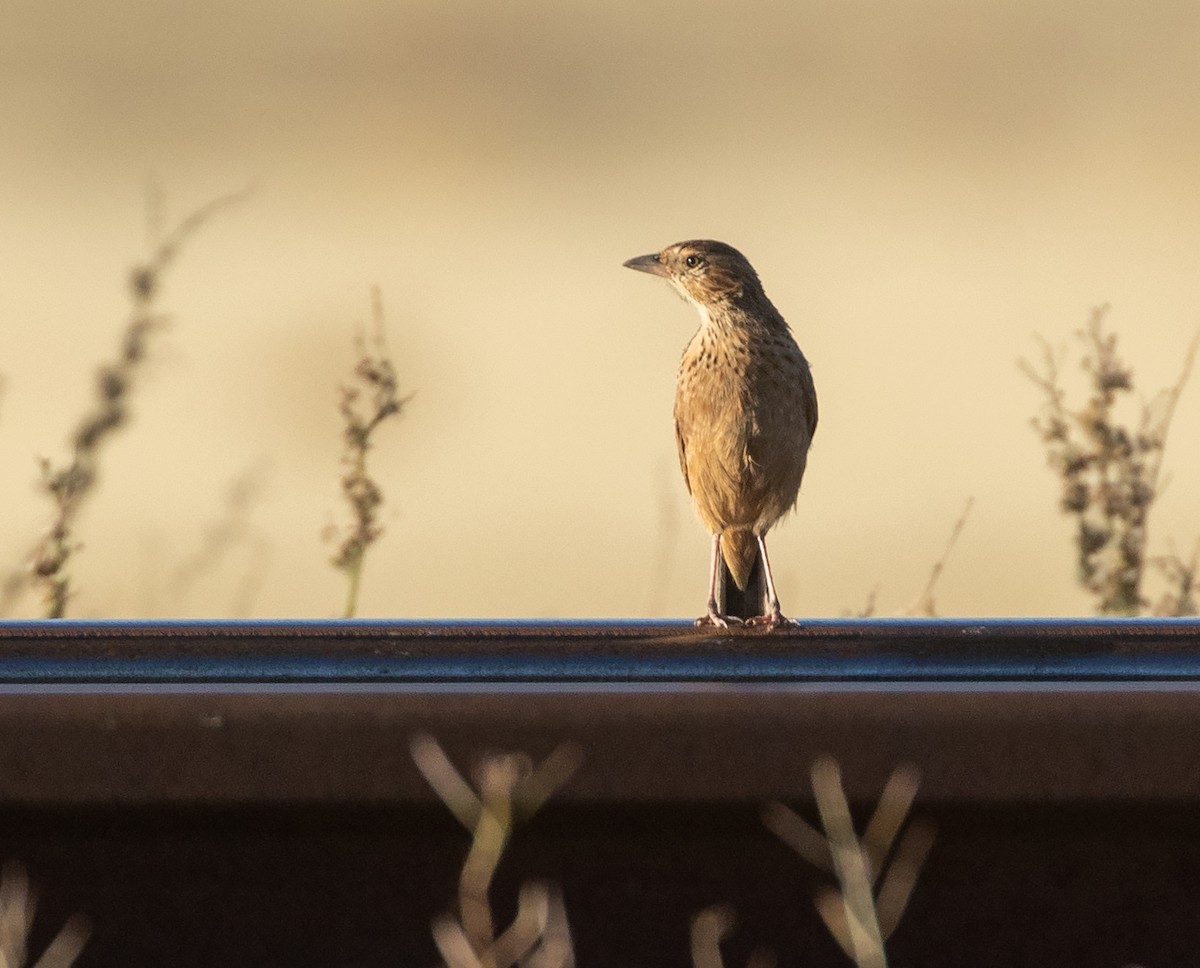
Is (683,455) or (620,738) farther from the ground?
(683,455)

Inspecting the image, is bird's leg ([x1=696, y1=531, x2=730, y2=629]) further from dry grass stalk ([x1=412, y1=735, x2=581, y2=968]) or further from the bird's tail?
dry grass stalk ([x1=412, y1=735, x2=581, y2=968])

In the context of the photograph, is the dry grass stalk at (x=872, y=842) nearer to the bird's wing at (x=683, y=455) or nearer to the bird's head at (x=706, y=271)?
the bird's wing at (x=683, y=455)

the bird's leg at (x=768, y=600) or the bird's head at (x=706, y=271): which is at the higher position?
the bird's head at (x=706, y=271)

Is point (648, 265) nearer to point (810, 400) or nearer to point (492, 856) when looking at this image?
point (810, 400)

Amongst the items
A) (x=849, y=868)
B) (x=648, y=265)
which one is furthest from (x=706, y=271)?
(x=849, y=868)

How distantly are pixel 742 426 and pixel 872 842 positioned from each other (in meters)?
2.61

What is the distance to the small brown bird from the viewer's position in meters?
5.01

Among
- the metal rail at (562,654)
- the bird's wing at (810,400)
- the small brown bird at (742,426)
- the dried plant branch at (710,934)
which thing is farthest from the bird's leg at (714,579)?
the dried plant branch at (710,934)

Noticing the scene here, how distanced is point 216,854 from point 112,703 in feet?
0.87

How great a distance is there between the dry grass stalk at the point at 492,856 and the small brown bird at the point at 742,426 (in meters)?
2.35

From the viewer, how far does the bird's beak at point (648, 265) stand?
5.70m

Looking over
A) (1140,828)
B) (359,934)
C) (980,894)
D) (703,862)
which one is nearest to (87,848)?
(359,934)

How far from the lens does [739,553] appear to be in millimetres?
5363

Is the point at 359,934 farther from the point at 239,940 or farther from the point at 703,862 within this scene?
the point at 703,862
